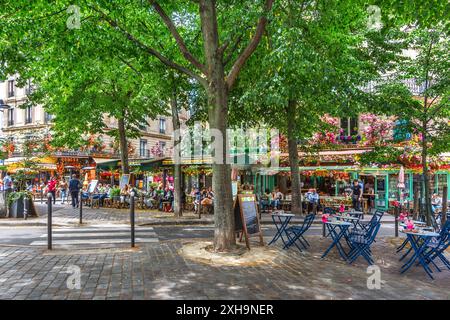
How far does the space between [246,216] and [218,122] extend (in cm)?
230

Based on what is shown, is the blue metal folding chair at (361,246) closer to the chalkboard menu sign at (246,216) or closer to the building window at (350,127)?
the chalkboard menu sign at (246,216)

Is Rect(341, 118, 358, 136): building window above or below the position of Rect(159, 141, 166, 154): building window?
below

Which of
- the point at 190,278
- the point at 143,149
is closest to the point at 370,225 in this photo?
the point at 190,278

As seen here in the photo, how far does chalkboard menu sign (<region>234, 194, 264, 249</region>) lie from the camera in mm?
8227

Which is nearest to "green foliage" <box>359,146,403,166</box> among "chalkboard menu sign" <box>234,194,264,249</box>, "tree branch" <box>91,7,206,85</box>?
"chalkboard menu sign" <box>234,194,264,249</box>

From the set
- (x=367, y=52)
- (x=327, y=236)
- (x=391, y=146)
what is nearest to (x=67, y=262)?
(x=327, y=236)

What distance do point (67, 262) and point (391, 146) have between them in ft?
34.3

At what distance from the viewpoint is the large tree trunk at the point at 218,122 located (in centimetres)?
759

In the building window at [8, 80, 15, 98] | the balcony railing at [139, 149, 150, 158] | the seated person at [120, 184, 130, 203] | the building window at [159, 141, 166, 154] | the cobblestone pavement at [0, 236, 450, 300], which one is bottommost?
the cobblestone pavement at [0, 236, 450, 300]

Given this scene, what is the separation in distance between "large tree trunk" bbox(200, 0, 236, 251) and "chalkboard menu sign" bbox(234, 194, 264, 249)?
0.58 m

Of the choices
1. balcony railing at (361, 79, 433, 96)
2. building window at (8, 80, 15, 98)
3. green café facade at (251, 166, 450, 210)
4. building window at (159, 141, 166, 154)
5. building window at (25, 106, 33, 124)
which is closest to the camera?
balcony railing at (361, 79, 433, 96)

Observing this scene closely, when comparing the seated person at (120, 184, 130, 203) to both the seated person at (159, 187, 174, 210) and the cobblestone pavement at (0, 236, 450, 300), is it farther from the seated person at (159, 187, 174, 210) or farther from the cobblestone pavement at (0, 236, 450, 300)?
the cobblestone pavement at (0, 236, 450, 300)

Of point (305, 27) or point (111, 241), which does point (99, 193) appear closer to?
point (111, 241)

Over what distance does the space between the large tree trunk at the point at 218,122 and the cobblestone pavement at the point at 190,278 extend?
1059 millimetres
